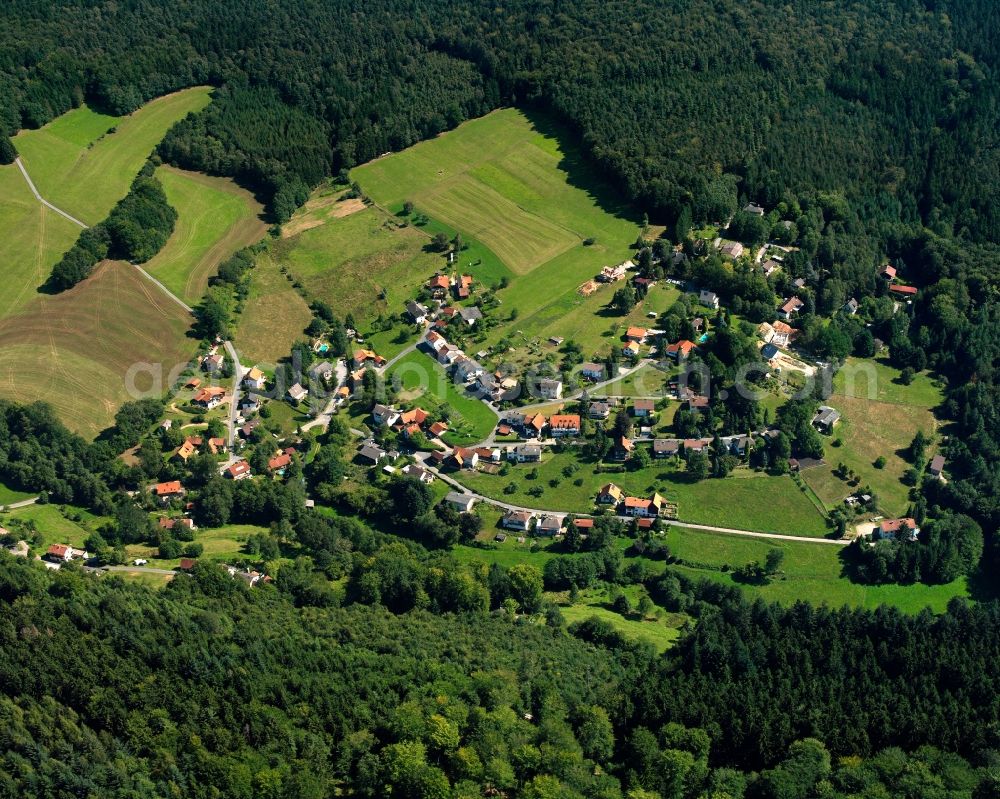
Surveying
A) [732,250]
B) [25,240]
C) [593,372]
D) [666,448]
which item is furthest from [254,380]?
[732,250]

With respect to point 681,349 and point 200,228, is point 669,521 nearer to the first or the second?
point 681,349

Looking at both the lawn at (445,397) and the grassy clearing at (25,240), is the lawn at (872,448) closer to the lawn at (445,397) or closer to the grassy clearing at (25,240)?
the lawn at (445,397)

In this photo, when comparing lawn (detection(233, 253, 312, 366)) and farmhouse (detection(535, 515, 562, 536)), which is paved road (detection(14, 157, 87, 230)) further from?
farmhouse (detection(535, 515, 562, 536))

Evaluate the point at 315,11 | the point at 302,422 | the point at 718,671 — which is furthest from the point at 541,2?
the point at 718,671

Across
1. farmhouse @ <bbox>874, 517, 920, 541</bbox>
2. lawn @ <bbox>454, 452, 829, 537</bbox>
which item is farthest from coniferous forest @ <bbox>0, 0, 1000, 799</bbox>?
Result: lawn @ <bbox>454, 452, 829, 537</bbox>

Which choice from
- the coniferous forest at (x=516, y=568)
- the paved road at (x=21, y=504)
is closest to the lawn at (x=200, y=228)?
the coniferous forest at (x=516, y=568)

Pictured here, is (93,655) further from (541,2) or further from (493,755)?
(541,2)
